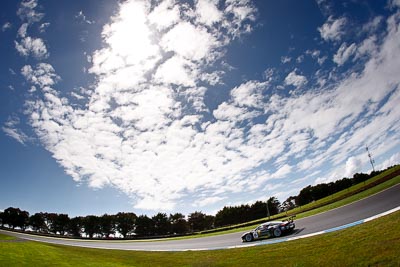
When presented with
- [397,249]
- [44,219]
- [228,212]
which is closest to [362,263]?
[397,249]

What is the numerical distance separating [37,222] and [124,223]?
3730 cm

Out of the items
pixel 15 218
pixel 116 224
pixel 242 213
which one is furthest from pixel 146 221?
pixel 15 218

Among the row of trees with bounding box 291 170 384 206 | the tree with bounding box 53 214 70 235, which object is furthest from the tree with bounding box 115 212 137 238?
the row of trees with bounding box 291 170 384 206

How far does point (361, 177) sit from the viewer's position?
9044cm

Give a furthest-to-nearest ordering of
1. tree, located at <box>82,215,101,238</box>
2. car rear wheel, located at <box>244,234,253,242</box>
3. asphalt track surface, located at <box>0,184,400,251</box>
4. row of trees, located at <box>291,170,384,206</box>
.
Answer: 1. tree, located at <box>82,215,101,238</box>
2. row of trees, located at <box>291,170,384,206</box>
3. car rear wheel, located at <box>244,234,253,242</box>
4. asphalt track surface, located at <box>0,184,400,251</box>

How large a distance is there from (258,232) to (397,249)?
12364 millimetres

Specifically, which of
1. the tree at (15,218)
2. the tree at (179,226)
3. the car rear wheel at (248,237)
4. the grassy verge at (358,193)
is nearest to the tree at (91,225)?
the tree at (15,218)

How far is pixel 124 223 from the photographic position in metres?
96.2

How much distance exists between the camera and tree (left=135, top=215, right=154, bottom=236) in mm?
95250

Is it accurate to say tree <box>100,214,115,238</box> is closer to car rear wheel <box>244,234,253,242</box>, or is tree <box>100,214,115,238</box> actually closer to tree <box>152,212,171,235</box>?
tree <box>152,212,171,235</box>

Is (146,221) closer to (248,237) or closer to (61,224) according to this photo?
(61,224)

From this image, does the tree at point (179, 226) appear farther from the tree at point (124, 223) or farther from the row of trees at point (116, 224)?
the tree at point (124, 223)

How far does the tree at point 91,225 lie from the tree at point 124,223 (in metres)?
8.13

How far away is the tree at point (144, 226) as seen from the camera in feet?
313
